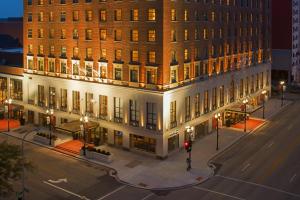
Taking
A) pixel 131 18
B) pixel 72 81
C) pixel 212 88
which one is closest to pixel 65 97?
pixel 72 81

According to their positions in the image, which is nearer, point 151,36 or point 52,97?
point 151,36

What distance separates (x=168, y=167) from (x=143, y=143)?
6271mm

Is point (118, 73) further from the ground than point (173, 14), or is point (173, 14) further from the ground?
point (173, 14)

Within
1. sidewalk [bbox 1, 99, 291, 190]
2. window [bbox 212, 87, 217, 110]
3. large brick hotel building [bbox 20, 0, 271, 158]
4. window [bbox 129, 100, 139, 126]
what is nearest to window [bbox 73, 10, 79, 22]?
large brick hotel building [bbox 20, 0, 271, 158]

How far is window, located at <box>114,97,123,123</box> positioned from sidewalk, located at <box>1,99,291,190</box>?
13.1ft

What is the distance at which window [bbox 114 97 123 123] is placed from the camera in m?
56.1

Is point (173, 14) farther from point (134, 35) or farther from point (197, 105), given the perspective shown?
point (197, 105)

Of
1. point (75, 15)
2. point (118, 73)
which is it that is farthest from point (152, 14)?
point (75, 15)

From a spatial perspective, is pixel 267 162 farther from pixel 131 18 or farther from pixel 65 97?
pixel 65 97

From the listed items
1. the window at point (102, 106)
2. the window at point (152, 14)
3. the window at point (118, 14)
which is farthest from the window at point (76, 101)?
the window at point (152, 14)

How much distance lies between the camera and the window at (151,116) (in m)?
52.5

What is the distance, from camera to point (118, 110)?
56.6 metres

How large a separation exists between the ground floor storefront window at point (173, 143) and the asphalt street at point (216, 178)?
580 centimetres

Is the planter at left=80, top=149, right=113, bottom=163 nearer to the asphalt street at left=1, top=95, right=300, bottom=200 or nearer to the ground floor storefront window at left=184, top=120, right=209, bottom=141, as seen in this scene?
the asphalt street at left=1, top=95, right=300, bottom=200
